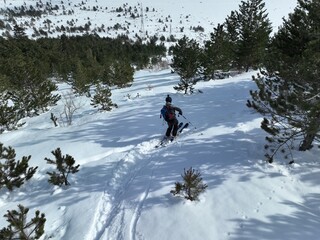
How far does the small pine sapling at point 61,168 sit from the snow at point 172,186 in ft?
0.89

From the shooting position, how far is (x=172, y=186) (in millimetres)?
7645

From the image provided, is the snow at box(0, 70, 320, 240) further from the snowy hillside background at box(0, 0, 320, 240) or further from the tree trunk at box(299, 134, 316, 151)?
the tree trunk at box(299, 134, 316, 151)

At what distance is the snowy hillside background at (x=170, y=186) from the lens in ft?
20.4

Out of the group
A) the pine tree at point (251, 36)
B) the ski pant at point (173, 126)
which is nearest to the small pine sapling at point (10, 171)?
the ski pant at point (173, 126)

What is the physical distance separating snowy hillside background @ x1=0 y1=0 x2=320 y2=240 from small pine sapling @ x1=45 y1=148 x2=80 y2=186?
0.25m

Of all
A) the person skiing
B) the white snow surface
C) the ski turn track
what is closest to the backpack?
the person skiing

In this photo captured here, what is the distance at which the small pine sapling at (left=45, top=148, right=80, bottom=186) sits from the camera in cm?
852

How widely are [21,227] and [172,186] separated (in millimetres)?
3580

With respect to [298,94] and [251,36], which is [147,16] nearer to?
[251,36]

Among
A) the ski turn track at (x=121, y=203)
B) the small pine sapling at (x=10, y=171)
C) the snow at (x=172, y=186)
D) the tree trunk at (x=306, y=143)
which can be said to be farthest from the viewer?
the small pine sapling at (x=10, y=171)

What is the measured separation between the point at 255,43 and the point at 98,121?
1577 cm

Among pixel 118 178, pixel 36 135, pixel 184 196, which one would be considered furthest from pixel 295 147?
pixel 36 135

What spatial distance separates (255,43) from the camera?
23969mm

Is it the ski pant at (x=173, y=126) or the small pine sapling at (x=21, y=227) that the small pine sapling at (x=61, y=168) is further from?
the ski pant at (x=173, y=126)
